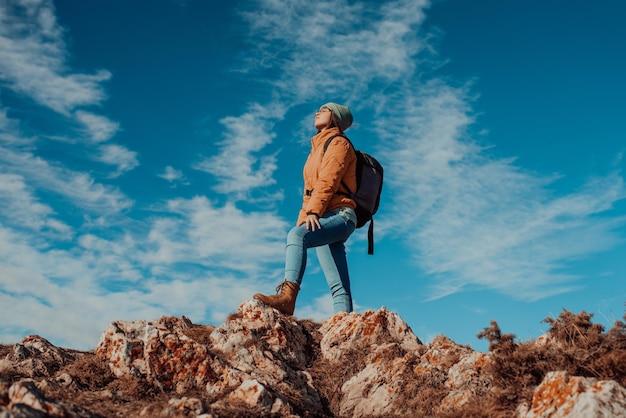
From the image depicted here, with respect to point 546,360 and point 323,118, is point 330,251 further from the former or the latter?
point 546,360

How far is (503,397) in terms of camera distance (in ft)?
23.4

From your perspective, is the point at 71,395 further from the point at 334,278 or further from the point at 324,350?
the point at 334,278

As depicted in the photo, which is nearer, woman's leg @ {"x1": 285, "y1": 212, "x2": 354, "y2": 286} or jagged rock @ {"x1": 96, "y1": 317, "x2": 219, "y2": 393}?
jagged rock @ {"x1": 96, "y1": 317, "x2": 219, "y2": 393}

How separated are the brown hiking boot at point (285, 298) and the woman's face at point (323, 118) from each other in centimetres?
321

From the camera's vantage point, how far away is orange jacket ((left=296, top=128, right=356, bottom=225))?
10398mm

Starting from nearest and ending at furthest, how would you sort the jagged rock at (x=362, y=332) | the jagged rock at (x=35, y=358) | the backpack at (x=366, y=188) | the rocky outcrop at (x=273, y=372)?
the rocky outcrop at (x=273, y=372) < the jagged rock at (x=35, y=358) < the jagged rock at (x=362, y=332) < the backpack at (x=366, y=188)

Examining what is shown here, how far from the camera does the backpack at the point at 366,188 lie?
36.8ft

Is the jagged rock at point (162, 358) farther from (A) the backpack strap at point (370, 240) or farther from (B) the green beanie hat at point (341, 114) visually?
(B) the green beanie hat at point (341, 114)

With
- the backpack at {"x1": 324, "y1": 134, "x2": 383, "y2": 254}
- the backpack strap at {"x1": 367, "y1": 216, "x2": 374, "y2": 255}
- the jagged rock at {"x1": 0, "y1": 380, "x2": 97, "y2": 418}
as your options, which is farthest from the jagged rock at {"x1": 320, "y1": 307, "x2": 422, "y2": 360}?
the jagged rock at {"x1": 0, "y1": 380, "x2": 97, "y2": 418}

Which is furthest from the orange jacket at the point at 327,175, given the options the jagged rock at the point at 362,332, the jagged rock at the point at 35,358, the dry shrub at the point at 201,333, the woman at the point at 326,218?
the jagged rock at the point at 35,358

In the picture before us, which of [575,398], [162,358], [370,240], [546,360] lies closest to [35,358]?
[162,358]

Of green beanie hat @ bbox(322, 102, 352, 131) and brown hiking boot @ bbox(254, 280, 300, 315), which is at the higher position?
green beanie hat @ bbox(322, 102, 352, 131)

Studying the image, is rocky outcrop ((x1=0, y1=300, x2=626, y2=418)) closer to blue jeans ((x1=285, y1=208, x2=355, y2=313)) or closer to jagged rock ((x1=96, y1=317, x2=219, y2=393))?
jagged rock ((x1=96, y1=317, x2=219, y2=393))

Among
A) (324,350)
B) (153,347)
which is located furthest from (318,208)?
(153,347)
